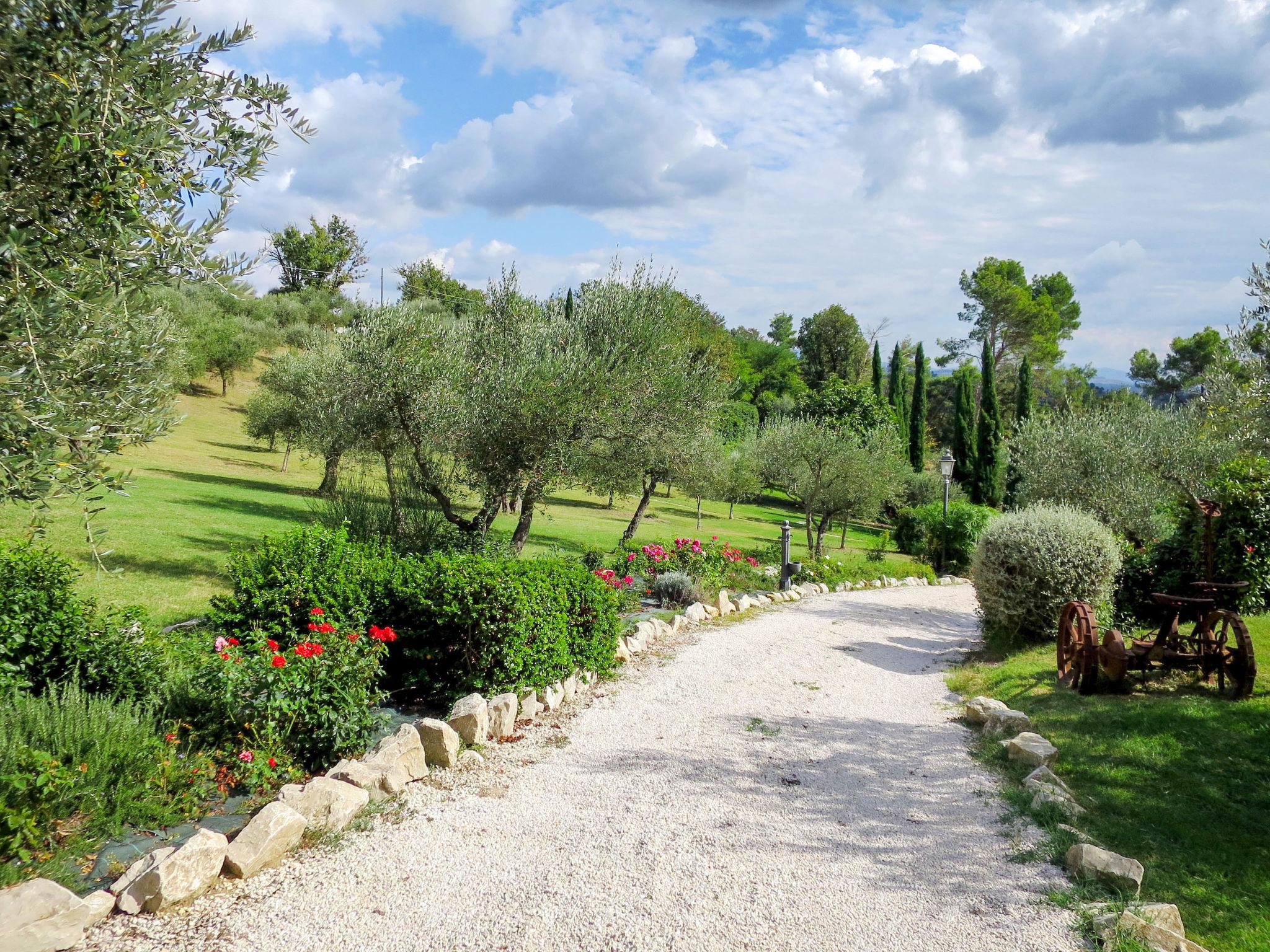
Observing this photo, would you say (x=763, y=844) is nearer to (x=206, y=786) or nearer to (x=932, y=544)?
(x=206, y=786)

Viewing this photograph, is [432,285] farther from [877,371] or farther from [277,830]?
[277,830]

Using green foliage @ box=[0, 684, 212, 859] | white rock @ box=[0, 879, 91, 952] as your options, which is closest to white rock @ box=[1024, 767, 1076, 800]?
green foliage @ box=[0, 684, 212, 859]

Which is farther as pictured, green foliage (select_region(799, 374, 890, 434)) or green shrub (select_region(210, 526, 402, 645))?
green foliage (select_region(799, 374, 890, 434))

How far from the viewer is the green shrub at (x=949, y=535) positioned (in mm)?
21844

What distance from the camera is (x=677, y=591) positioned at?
→ 1222 centimetres

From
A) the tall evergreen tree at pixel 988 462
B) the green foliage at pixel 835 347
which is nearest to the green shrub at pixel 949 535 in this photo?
the tall evergreen tree at pixel 988 462

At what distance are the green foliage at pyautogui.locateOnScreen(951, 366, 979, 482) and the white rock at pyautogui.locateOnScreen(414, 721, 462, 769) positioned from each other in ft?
120

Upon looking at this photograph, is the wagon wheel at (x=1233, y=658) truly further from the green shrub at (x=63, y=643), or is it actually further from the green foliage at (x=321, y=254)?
the green foliage at (x=321, y=254)

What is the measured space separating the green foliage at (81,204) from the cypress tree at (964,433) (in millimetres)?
39023

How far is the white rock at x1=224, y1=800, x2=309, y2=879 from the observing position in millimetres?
4137

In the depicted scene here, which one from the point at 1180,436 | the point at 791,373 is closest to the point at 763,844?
the point at 1180,436

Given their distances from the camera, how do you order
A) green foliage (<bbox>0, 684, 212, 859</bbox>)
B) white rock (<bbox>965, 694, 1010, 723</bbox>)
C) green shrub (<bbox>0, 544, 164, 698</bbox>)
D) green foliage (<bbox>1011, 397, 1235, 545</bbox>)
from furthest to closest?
green foliage (<bbox>1011, 397, 1235, 545</bbox>), white rock (<bbox>965, 694, 1010, 723</bbox>), green shrub (<bbox>0, 544, 164, 698</bbox>), green foliage (<bbox>0, 684, 212, 859</bbox>)

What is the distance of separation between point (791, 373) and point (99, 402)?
182 ft

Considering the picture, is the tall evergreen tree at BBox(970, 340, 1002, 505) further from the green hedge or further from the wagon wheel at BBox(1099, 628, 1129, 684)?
the green hedge
